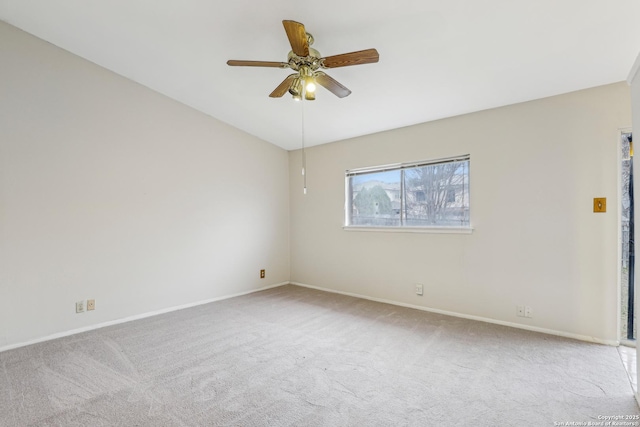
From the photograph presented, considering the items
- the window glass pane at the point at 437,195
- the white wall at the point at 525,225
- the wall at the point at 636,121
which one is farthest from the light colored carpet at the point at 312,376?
the window glass pane at the point at 437,195

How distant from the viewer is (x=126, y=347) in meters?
2.61

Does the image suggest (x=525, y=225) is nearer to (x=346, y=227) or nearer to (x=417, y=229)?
(x=417, y=229)

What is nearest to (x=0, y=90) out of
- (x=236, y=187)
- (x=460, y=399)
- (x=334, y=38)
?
(x=236, y=187)

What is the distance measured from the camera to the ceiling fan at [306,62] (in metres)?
1.96

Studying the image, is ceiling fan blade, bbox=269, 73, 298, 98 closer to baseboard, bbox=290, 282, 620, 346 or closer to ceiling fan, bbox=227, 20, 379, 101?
ceiling fan, bbox=227, 20, 379, 101

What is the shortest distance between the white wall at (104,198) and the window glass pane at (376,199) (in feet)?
5.33

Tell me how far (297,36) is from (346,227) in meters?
2.81

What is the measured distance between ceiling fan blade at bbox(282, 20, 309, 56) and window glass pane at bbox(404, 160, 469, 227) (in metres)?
2.23

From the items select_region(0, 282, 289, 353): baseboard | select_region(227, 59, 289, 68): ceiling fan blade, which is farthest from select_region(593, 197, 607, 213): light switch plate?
select_region(0, 282, 289, 353): baseboard

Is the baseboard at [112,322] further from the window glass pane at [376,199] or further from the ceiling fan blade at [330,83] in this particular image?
the ceiling fan blade at [330,83]

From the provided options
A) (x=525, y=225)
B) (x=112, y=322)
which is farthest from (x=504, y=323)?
(x=112, y=322)

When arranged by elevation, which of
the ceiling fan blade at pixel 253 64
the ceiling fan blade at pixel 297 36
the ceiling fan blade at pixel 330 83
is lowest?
the ceiling fan blade at pixel 330 83

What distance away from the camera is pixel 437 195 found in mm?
3629

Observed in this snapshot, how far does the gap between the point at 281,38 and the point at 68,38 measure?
206cm
